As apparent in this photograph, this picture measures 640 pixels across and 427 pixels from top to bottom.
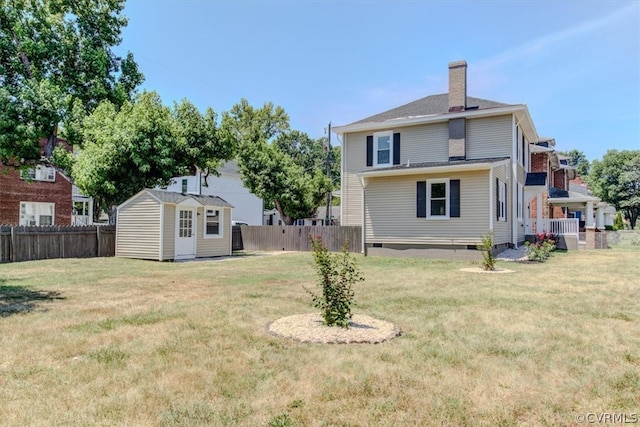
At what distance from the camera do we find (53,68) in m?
20.8

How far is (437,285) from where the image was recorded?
857 cm

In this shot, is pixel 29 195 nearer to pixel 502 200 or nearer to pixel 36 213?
pixel 36 213

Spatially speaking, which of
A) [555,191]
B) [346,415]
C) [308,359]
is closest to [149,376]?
[308,359]

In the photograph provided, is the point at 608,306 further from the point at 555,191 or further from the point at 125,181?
the point at 555,191

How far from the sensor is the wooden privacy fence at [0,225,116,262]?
13492 millimetres

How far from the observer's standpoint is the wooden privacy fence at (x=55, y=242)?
44.3 feet

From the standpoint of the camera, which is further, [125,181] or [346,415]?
[125,181]

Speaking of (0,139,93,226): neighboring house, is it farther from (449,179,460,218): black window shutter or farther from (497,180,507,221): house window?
(497,180,507,221): house window

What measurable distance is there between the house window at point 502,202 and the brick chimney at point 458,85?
12.3 ft

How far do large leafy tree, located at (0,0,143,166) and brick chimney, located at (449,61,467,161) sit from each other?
1685 cm

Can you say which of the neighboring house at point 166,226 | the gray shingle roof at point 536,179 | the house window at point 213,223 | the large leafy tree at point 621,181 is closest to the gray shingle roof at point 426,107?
the gray shingle roof at point 536,179

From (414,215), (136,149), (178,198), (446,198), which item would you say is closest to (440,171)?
(446,198)

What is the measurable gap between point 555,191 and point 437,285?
1977 centimetres

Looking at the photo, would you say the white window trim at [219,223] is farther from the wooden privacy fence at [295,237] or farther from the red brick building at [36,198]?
the red brick building at [36,198]
